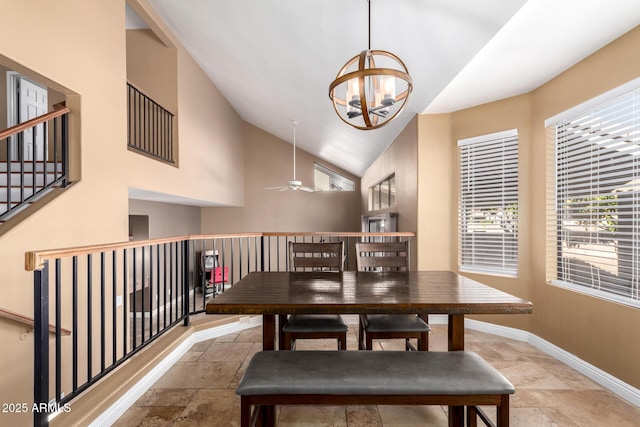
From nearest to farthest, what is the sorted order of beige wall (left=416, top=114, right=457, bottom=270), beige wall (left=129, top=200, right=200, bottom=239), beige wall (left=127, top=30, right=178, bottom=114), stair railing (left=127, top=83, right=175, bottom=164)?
beige wall (left=416, top=114, right=457, bottom=270) → stair railing (left=127, top=83, right=175, bottom=164) → beige wall (left=127, top=30, right=178, bottom=114) → beige wall (left=129, top=200, right=200, bottom=239)

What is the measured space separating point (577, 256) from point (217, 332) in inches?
144

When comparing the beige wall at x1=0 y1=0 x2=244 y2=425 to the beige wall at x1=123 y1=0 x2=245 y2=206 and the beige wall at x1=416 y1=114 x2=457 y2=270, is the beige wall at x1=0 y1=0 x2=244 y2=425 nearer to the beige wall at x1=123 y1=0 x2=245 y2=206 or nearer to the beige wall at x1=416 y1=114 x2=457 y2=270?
the beige wall at x1=123 y1=0 x2=245 y2=206

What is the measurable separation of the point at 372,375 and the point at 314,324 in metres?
0.88

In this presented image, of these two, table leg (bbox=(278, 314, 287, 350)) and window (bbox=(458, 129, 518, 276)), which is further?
window (bbox=(458, 129, 518, 276))

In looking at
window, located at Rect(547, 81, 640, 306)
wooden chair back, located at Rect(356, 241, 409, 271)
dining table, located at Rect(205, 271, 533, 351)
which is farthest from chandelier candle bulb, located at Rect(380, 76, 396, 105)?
window, located at Rect(547, 81, 640, 306)

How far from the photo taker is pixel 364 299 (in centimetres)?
162

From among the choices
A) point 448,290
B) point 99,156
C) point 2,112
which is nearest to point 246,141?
point 2,112

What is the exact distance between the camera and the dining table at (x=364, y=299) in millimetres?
1535

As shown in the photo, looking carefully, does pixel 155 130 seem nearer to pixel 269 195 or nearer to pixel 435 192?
pixel 435 192

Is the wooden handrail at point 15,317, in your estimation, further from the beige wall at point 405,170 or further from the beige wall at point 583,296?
the beige wall at point 583,296

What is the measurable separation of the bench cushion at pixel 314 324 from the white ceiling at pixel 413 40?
7.72ft

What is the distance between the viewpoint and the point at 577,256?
268 cm

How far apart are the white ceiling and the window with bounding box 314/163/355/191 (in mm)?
3789

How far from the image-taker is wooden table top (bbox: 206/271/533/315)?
60.4 inches
